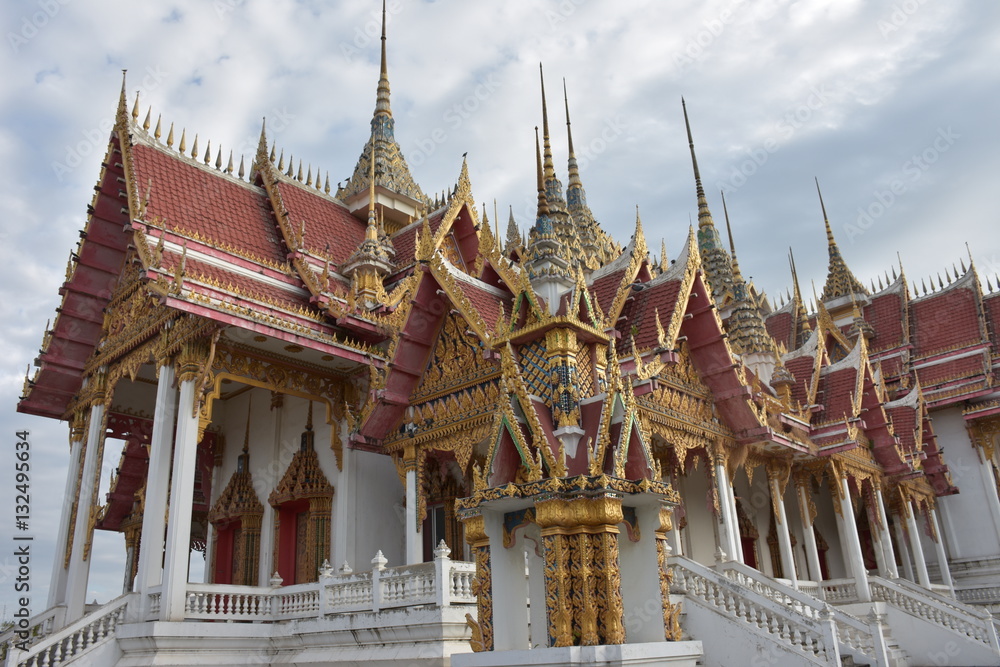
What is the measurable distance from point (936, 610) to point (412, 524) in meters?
9.34

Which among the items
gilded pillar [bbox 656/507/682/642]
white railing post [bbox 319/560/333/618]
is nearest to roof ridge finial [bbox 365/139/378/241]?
white railing post [bbox 319/560/333/618]

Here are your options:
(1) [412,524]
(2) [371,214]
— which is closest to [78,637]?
(1) [412,524]

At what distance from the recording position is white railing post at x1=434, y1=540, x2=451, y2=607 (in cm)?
835

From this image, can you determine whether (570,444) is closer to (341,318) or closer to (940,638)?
(341,318)

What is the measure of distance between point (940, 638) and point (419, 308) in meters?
9.94

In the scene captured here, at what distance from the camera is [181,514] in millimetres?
10438

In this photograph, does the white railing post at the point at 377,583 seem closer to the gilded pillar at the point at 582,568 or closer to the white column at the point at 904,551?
the gilded pillar at the point at 582,568

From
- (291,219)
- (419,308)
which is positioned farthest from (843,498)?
(291,219)

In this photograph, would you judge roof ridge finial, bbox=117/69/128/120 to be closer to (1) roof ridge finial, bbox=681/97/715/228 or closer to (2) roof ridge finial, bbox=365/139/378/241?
(2) roof ridge finial, bbox=365/139/378/241

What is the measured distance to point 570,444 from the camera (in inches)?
211

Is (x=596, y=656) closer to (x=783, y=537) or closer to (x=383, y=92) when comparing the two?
(x=783, y=537)

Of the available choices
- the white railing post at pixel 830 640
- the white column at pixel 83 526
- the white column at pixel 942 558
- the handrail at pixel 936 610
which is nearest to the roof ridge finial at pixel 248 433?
the white column at pixel 83 526

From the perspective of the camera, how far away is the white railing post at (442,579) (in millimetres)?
8352

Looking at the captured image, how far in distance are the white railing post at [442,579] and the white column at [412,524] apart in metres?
2.20
